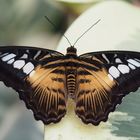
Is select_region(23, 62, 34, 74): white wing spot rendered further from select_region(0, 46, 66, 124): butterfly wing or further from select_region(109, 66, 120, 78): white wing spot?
select_region(109, 66, 120, 78): white wing spot

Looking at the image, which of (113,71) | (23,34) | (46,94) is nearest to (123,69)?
(113,71)

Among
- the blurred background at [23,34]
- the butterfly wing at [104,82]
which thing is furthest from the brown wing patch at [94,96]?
the blurred background at [23,34]

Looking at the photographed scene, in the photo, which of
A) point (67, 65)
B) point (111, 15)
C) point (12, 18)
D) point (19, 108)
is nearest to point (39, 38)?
point (12, 18)

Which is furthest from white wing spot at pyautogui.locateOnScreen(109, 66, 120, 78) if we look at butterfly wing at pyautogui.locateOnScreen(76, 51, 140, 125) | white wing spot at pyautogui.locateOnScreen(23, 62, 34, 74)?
white wing spot at pyautogui.locateOnScreen(23, 62, 34, 74)

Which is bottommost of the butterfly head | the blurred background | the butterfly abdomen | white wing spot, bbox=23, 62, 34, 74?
the blurred background

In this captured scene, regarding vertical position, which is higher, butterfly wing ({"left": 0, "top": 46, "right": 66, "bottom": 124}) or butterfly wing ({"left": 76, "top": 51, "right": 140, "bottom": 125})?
butterfly wing ({"left": 0, "top": 46, "right": 66, "bottom": 124})

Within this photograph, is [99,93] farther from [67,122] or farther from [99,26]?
[99,26]

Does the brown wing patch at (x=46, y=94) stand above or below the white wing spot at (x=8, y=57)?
below

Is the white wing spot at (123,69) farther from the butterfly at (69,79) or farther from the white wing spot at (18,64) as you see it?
the white wing spot at (18,64)
